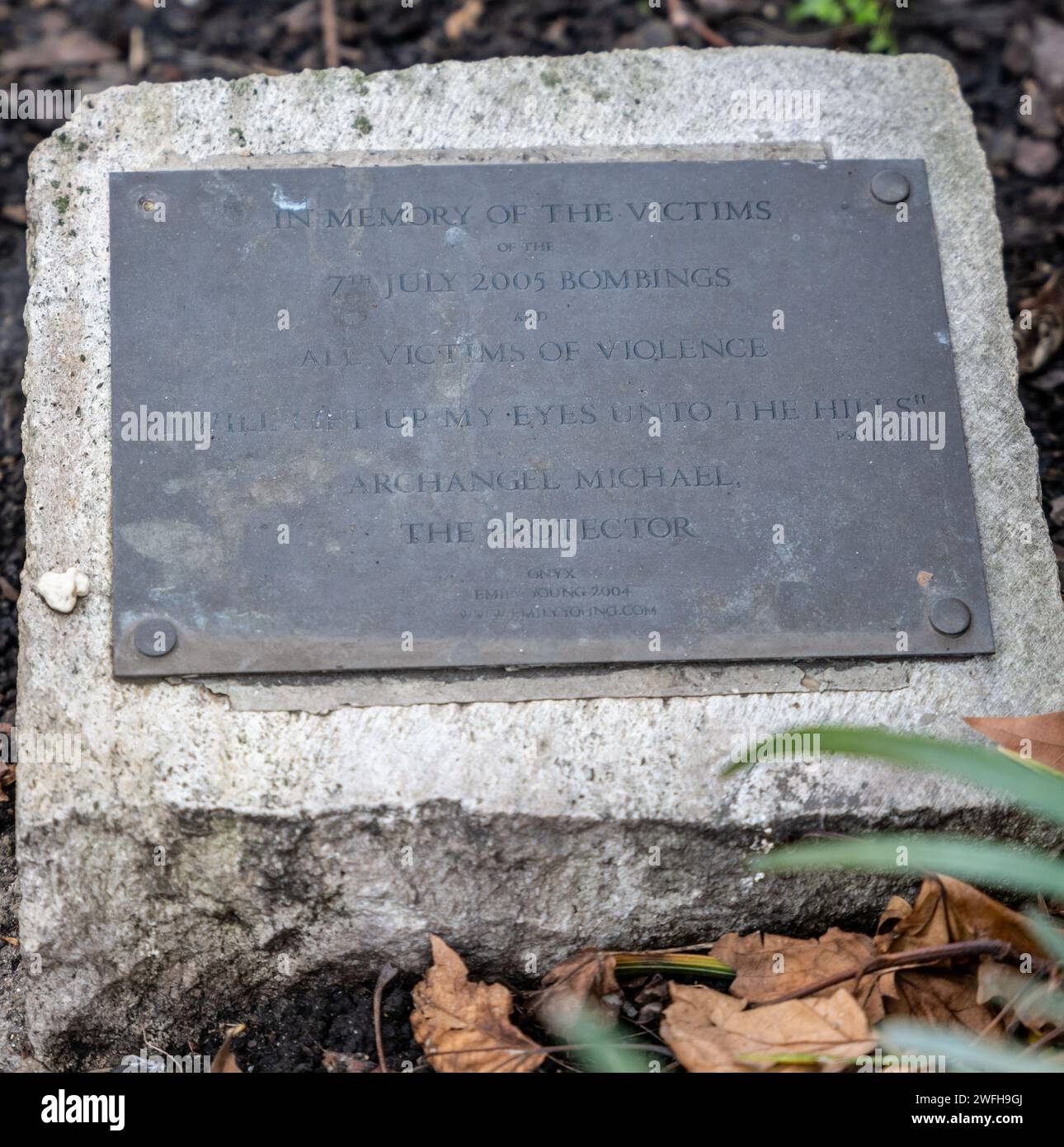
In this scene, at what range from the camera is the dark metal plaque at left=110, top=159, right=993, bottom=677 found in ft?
7.72

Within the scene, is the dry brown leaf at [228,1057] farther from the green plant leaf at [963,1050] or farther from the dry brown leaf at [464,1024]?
the green plant leaf at [963,1050]

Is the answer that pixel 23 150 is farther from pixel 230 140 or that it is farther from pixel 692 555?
pixel 692 555

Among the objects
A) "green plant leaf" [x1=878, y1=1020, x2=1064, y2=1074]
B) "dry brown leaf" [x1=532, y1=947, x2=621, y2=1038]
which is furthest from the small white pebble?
"green plant leaf" [x1=878, y1=1020, x2=1064, y2=1074]

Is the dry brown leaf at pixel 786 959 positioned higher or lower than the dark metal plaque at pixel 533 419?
lower

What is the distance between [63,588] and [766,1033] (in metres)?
1.51

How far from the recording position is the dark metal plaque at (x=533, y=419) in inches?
92.6

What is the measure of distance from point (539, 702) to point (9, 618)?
1548 millimetres

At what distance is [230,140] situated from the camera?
2697 millimetres

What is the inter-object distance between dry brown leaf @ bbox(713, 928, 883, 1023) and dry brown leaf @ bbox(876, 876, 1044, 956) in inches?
2.6

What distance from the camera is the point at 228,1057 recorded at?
7.36 ft

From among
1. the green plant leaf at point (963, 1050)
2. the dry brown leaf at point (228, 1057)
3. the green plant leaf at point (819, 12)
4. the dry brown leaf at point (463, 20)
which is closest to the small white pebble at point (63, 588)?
the dry brown leaf at point (228, 1057)

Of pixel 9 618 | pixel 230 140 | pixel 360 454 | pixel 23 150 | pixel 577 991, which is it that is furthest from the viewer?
pixel 23 150

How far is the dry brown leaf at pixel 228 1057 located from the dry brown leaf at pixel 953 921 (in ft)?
3.91

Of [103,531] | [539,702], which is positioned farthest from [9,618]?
[539,702]
